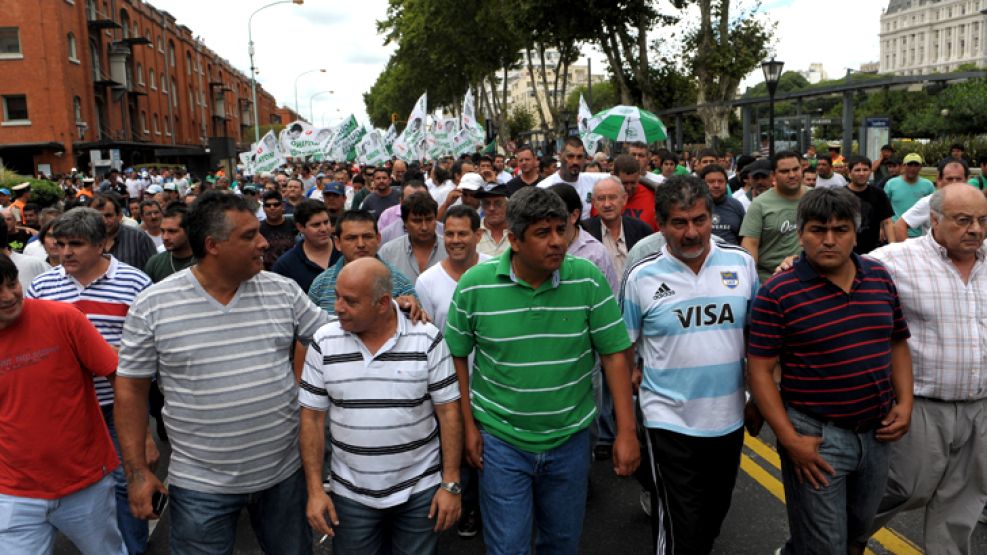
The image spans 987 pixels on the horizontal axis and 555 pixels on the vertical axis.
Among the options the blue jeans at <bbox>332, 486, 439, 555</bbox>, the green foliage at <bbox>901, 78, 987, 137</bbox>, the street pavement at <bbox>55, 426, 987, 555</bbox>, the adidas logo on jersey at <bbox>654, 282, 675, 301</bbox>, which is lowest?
the street pavement at <bbox>55, 426, 987, 555</bbox>

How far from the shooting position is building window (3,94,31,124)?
3625 centimetres

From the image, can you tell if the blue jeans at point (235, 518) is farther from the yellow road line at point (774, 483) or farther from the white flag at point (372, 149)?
the white flag at point (372, 149)

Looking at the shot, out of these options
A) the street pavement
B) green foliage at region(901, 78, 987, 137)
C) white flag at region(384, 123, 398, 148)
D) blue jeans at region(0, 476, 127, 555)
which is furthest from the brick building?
green foliage at region(901, 78, 987, 137)

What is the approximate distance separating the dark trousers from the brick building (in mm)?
20610

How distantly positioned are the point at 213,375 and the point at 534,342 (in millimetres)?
1278

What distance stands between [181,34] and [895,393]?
64.9 m

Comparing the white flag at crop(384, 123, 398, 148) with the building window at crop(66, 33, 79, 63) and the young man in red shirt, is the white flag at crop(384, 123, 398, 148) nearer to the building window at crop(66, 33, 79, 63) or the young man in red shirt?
the young man in red shirt

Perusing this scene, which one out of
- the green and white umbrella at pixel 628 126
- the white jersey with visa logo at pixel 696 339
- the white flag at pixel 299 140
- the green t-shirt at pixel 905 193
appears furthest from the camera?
the white flag at pixel 299 140

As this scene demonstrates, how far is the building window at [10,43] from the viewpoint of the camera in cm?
3584

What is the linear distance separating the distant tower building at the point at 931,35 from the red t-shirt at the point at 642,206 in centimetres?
14377

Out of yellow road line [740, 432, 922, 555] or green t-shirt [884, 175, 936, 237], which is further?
green t-shirt [884, 175, 936, 237]

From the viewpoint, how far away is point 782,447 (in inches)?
133

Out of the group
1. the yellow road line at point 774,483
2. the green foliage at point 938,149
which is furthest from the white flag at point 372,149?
the green foliage at point 938,149

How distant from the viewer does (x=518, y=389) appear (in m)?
3.17
